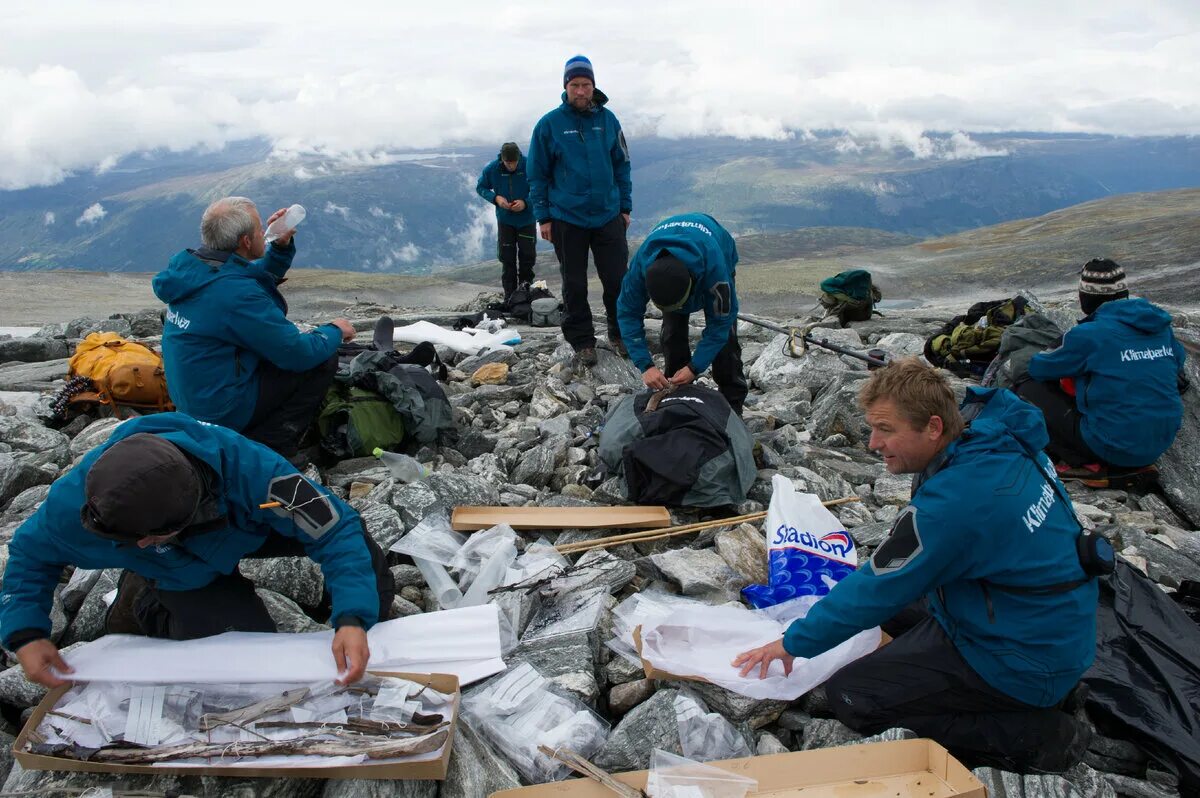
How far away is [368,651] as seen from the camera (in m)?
2.95

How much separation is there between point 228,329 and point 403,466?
156cm

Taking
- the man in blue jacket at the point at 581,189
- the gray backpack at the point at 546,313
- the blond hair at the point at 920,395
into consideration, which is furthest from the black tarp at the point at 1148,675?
the gray backpack at the point at 546,313

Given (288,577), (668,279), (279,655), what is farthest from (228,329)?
(668,279)

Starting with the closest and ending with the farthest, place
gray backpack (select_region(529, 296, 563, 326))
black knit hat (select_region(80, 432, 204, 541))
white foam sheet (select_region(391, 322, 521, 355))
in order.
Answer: black knit hat (select_region(80, 432, 204, 541)) → white foam sheet (select_region(391, 322, 521, 355)) → gray backpack (select_region(529, 296, 563, 326))

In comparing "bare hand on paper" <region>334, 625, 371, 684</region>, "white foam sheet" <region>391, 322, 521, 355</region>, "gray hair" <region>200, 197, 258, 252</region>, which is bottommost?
A: "bare hand on paper" <region>334, 625, 371, 684</region>

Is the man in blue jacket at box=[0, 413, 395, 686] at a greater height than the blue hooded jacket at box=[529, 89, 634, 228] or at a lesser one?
lesser

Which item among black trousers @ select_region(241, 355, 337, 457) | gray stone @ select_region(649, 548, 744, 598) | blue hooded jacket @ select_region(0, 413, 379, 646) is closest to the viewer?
blue hooded jacket @ select_region(0, 413, 379, 646)

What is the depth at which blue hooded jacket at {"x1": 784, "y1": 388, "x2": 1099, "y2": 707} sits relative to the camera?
270 centimetres

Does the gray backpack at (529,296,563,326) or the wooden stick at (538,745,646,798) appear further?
the gray backpack at (529,296,563,326)

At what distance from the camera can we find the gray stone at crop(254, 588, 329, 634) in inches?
143

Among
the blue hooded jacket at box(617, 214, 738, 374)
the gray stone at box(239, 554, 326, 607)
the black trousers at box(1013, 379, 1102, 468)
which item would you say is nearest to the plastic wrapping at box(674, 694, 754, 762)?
the gray stone at box(239, 554, 326, 607)

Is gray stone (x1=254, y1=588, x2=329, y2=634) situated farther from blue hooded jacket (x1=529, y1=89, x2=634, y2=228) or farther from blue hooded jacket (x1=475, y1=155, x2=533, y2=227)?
blue hooded jacket (x1=475, y1=155, x2=533, y2=227)

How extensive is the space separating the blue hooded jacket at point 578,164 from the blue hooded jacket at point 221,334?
339 centimetres

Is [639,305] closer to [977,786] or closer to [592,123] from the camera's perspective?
[592,123]
